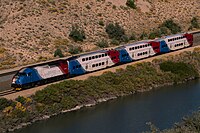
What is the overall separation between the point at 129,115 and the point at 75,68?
40.6ft

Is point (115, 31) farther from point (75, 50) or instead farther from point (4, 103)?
point (4, 103)

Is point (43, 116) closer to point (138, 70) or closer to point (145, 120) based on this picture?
point (145, 120)

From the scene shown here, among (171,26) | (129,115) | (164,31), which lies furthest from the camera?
(171,26)

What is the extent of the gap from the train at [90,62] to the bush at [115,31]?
13.0 metres

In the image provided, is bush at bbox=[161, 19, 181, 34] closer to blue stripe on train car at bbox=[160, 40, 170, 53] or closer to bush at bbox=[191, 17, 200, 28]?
bush at bbox=[191, 17, 200, 28]

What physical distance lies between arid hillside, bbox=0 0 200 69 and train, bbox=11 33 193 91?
11181 millimetres

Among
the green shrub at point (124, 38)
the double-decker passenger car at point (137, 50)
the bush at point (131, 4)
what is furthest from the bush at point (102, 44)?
the bush at point (131, 4)

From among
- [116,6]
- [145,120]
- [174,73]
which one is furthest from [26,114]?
[116,6]

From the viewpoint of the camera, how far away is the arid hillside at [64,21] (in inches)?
2886

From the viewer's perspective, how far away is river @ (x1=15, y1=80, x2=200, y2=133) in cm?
4544

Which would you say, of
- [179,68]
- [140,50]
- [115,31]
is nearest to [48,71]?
Answer: [140,50]

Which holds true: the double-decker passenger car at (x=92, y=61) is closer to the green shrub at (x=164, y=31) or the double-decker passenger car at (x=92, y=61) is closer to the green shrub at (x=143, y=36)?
the green shrub at (x=143, y=36)

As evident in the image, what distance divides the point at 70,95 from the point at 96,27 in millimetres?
37466

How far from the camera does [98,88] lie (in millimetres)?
55562
